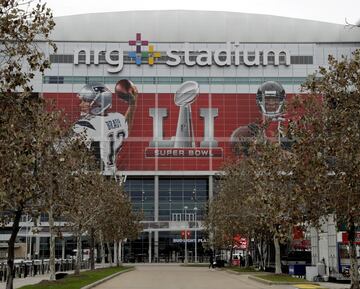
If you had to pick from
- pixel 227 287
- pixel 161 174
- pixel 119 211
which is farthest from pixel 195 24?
pixel 227 287

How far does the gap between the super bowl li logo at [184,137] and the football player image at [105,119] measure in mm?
4513

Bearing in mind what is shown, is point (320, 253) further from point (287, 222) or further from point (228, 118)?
point (228, 118)

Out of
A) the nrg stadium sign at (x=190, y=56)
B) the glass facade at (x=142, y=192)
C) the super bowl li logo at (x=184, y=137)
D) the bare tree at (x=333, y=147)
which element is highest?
the nrg stadium sign at (x=190, y=56)

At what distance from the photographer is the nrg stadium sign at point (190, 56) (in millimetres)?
107000

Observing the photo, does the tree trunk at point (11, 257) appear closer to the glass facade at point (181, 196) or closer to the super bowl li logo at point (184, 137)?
the super bowl li logo at point (184, 137)

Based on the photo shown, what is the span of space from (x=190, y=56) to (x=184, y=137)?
51.0 ft

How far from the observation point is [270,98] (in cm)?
10500

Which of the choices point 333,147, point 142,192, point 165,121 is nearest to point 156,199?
point 142,192

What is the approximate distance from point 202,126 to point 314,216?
85.1 metres

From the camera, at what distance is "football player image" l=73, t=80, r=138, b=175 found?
102062mm

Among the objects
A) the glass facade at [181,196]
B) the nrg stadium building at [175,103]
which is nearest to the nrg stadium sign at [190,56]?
the nrg stadium building at [175,103]

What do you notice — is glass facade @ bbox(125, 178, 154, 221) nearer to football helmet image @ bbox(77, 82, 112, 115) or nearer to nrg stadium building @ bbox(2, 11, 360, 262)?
nrg stadium building @ bbox(2, 11, 360, 262)

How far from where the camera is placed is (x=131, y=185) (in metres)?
106

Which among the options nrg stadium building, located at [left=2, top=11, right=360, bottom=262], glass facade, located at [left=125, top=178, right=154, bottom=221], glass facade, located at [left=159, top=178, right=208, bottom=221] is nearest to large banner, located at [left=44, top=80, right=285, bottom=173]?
nrg stadium building, located at [left=2, top=11, right=360, bottom=262]
